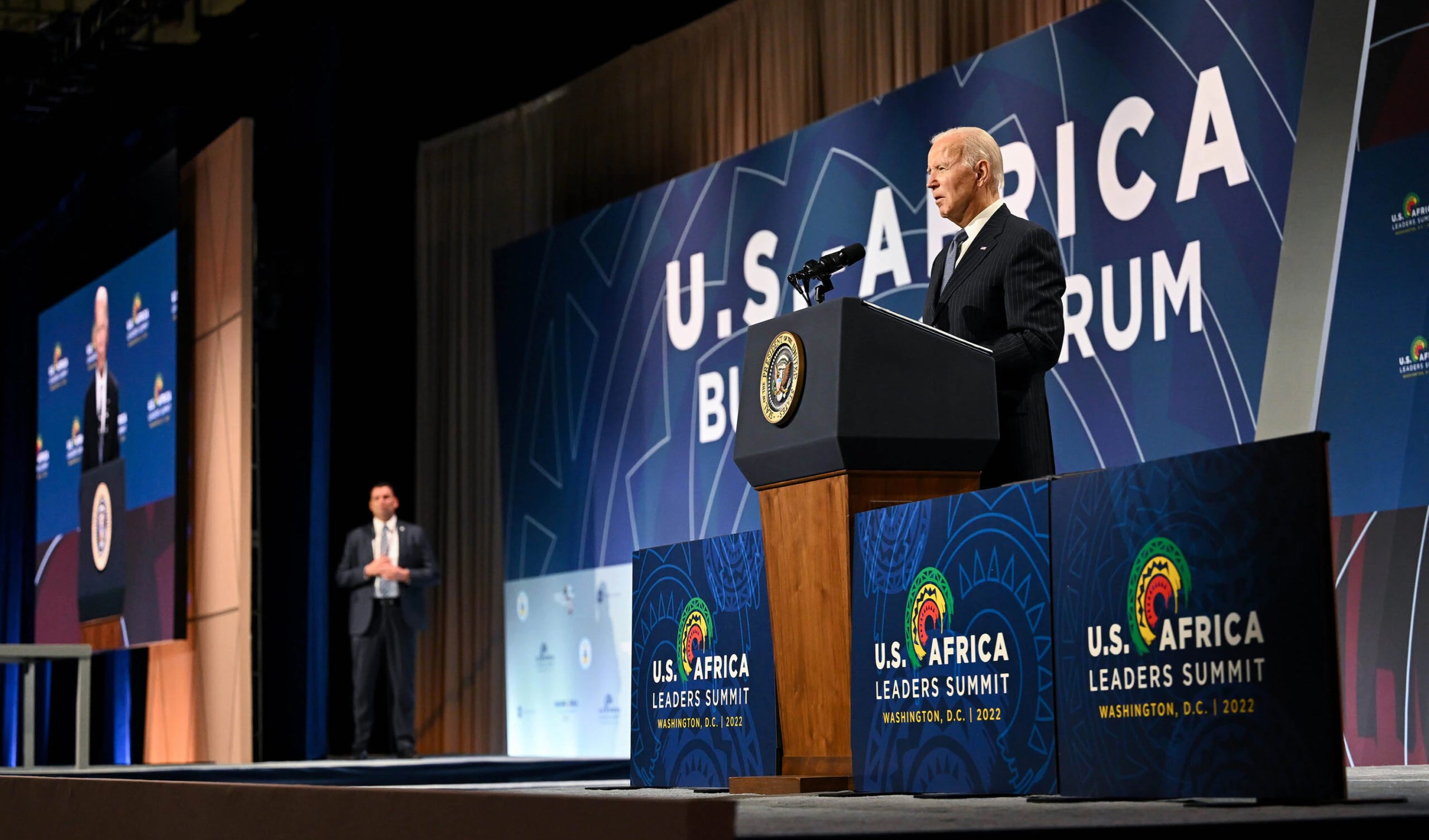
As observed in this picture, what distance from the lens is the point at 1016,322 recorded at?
8.22ft

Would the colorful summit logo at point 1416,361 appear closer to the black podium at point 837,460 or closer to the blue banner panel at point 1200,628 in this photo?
the black podium at point 837,460

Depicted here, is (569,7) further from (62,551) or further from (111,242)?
(62,551)

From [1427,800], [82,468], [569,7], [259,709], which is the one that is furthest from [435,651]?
[1427,800]

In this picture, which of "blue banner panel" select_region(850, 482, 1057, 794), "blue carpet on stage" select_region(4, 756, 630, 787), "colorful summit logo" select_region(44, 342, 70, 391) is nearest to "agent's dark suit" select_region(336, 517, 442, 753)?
"blue carpet on stage" select_region(4, 756, 630, 787)

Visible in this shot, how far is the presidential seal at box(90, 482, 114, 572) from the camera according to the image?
8.81 metres

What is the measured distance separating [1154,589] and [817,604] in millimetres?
642

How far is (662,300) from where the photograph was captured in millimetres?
7508

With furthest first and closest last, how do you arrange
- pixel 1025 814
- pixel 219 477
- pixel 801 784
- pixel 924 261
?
pixel 219 477 < pixel 924 261 < pixel 801 784 < pixel 1025 814

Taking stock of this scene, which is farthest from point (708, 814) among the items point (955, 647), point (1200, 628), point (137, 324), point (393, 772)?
point (137, 324)

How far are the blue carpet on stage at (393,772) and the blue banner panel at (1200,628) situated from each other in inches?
150

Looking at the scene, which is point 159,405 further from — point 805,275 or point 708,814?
point 708,814

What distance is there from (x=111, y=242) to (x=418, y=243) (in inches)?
66.9

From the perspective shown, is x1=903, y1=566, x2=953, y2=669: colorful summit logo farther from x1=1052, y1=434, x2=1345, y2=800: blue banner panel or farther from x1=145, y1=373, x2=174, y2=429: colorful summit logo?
x1=145, y1=373, x2=174, y2=429: colorful summit logo

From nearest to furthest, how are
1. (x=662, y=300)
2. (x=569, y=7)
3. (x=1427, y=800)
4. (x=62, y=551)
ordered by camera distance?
(x=1427, y=800), (x=662, y=300), (x=569, y=7), (x=62, y=551)
